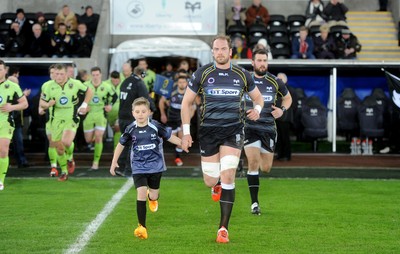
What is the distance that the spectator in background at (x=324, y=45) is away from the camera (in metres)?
25.7

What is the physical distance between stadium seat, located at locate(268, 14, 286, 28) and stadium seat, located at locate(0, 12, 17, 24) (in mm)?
8047

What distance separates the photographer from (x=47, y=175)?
18.1 m

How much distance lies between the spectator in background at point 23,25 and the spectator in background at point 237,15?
20.2 ft

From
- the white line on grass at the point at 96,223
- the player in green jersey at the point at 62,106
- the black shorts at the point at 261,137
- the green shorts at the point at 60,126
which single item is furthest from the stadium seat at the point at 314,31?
the black shorts at the point at 261,137

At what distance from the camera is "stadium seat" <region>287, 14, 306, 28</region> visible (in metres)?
28.9

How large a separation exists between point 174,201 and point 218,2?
15.3 metres

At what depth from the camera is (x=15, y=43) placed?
1039 inches

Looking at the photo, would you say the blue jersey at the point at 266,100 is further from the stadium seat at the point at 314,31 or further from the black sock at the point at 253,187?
the stadium seat at the point at 314,31

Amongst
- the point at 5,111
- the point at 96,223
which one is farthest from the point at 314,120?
the point at 96,223

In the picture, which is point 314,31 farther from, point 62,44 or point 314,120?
point 62,44

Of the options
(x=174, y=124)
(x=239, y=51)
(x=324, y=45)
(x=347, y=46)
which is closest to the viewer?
(x=174, y=124)

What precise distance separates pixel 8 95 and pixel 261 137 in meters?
4.97

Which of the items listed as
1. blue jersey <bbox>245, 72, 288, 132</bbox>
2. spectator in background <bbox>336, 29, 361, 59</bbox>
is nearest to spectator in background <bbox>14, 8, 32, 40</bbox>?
spectator in background <bbox>336, 29, 361, 59</bbox>

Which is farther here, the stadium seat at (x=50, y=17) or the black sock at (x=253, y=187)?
the stadium seat at (x=50, y=17)
